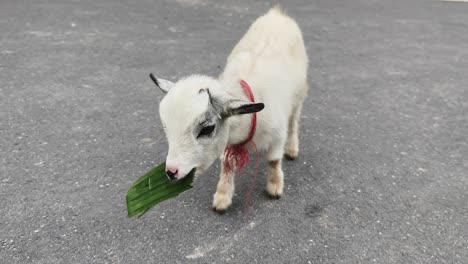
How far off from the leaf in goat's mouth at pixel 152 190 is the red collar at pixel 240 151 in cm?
60

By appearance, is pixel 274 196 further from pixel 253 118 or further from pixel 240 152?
pixel 253 118

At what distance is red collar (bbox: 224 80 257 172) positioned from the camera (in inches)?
118

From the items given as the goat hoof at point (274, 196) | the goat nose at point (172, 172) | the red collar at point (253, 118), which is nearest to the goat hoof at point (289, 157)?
the goat hoof at point (274, 196)

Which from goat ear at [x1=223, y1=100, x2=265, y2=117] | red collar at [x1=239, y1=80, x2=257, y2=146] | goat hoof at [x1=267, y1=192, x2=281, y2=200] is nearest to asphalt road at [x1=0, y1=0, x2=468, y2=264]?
goat hoof at [x1=267, y1=192, x2=281, y2=200]

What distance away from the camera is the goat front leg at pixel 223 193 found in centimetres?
349

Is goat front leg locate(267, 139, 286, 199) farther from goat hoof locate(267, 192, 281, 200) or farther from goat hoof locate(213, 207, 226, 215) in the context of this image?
goat hoof locate(213, 207, 226, 215)

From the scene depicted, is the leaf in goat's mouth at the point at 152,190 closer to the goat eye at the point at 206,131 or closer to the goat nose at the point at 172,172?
the goat nose at the point at 172,172

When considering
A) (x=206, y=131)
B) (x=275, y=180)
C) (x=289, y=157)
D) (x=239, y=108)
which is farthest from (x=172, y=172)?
(x=289, y=157)

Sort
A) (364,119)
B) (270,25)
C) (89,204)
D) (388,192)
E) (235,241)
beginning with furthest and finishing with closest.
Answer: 1. (364,119)
2. (270,25)
3. (388,192)
4. (89,204)
5. (235,241)

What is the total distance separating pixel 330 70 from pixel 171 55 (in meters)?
2.81

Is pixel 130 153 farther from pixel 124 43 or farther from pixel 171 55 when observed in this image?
pixel 124 43

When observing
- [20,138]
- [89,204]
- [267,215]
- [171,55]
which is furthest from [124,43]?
[267,215]

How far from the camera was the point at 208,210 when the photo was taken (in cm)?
352

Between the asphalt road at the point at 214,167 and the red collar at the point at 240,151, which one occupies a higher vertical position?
the red collar at the point at 240,151
